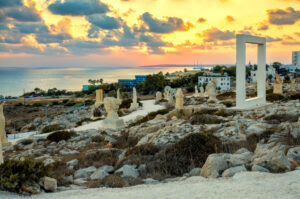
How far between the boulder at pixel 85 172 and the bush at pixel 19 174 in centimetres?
133

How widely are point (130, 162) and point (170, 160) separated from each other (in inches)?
40.5

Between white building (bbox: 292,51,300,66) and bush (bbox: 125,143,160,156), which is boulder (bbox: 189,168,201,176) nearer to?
bush (bbox: 125,143,160,156)

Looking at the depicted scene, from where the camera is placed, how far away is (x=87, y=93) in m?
78.6

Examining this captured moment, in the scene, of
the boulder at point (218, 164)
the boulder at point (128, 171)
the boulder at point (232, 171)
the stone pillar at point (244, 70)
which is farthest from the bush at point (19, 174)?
the stone pillar at point (244, 70)

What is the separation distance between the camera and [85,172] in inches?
260

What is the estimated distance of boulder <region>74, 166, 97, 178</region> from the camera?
6.41 meters

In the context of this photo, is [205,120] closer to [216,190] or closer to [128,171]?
[128,171]

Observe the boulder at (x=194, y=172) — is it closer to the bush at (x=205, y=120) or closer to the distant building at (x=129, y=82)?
the bush at (x=205, y=120)

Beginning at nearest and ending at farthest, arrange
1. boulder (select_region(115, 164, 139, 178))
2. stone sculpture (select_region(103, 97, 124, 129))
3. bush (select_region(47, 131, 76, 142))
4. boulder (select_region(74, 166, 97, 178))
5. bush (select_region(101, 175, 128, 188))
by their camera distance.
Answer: bush (select_region(101, 175, 128, 188)) → boulder (select_region(115, 164, 139, 178)) → boulder (select_region(74, 166, 97, 178)) → bush (select_region(47, 131, 76, 142)) → stone sculpture (select_region(103, 97, 124, 129))

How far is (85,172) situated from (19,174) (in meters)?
1.99

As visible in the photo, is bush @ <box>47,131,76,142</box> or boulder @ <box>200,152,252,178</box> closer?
boulder @ <box>200,152,252,178</box>

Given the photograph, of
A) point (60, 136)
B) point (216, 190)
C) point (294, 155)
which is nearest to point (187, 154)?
point (294, 155)

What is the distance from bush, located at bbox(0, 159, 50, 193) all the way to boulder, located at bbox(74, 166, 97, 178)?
133 centimetres

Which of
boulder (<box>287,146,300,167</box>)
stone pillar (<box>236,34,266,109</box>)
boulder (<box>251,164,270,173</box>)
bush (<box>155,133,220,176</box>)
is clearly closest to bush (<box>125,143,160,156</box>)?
bush (<box>155,133,220,176</box>)
